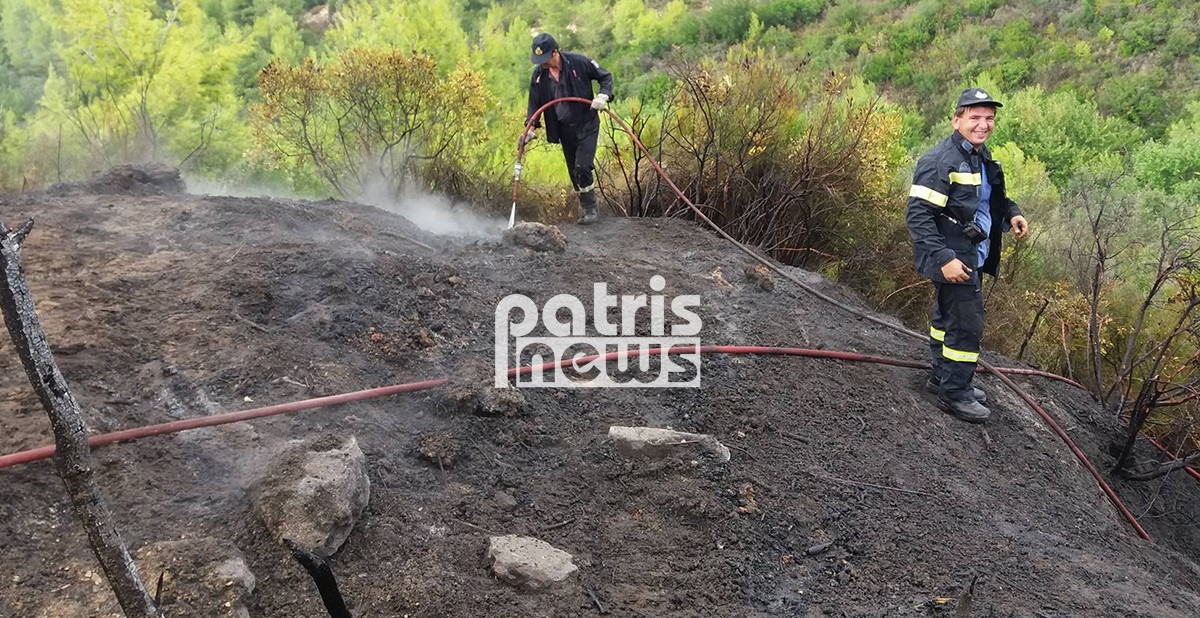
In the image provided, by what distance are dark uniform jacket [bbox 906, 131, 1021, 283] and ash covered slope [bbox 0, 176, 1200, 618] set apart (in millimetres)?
844

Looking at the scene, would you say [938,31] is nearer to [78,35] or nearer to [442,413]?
[78,35]

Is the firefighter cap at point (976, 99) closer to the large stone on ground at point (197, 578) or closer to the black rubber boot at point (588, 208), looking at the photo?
the black rubber boot at point (588, 208)

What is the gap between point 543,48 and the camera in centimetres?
574

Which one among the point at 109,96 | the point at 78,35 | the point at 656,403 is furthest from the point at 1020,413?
the point at 78,35

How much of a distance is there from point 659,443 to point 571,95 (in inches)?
148

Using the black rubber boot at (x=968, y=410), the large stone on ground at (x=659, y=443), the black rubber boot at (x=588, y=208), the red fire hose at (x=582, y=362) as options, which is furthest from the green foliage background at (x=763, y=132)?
the large stone on ground at (x=659, y=443)

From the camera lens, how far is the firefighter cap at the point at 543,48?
225 inches

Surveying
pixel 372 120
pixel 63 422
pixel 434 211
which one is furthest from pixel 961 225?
pixel 372 120

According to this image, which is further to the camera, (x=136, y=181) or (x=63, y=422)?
(x=136, y=181)

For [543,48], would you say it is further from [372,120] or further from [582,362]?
[582,362]

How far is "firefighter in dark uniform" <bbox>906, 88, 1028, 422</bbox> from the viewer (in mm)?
3828

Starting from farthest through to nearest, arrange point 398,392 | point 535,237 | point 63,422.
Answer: point 535,237 → point 398,392 → point 63,422

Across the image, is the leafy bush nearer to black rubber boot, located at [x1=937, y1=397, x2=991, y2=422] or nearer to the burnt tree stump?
black rubber boot, located at [x1=937, y1=397, x2=991, y2=422]

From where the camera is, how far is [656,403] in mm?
3736
